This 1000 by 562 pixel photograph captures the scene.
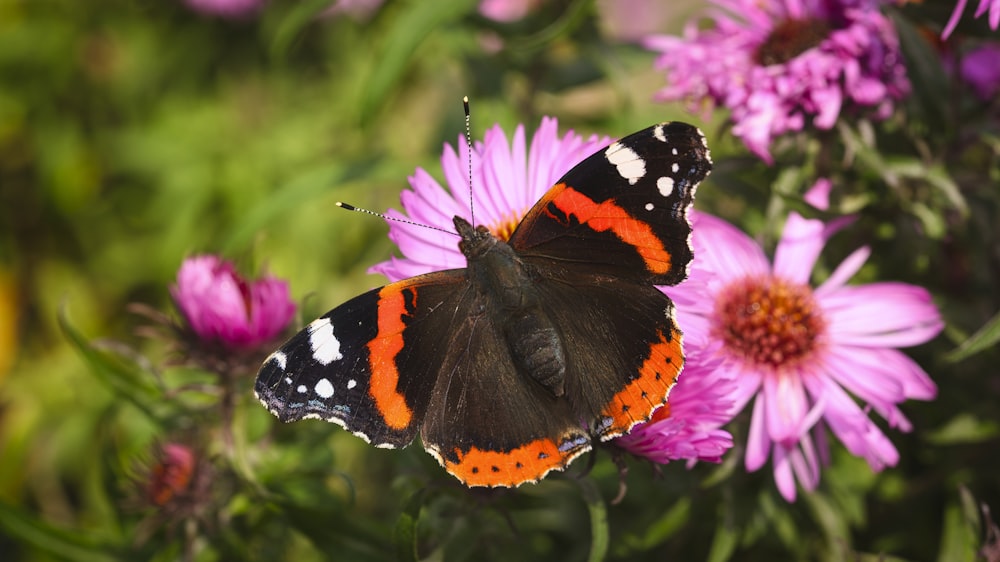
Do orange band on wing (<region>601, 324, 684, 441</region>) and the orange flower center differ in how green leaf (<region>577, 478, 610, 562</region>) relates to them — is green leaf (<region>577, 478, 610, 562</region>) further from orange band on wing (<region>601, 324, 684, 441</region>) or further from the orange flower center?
the orange flower center

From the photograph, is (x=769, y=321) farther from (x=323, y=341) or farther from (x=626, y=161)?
(x=323, y=341)

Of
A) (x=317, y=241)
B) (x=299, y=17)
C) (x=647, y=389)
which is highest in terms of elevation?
(x=299, y=17)

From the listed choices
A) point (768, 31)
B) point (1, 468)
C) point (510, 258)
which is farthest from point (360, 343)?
point (1, 468)

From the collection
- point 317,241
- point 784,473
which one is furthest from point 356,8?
point 784,473

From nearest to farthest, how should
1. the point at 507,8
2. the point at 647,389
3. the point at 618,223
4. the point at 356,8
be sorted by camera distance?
the point at 647,389, the point at 618,223, the point at 507,8, the point at 356,8

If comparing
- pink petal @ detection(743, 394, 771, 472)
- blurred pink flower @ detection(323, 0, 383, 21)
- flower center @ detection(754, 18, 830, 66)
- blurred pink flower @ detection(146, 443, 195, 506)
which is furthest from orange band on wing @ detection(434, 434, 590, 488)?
blurred pink flower @ detection(323, 0, 383, 21)

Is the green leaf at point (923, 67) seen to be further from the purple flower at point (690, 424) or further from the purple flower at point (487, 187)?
the purple flower at point (690, 424)

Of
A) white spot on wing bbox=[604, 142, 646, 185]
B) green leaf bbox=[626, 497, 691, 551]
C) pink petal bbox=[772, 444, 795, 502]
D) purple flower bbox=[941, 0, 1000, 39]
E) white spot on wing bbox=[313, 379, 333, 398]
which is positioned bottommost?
green leaf bbox=[626, 497, 691, 551]
